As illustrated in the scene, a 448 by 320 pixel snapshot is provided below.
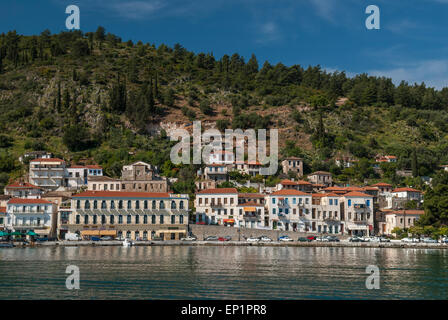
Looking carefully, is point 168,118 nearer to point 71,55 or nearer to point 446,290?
point 71,55

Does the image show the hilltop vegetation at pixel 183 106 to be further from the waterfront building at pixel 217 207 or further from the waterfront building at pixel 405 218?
the waterfront building at pixel 405 218

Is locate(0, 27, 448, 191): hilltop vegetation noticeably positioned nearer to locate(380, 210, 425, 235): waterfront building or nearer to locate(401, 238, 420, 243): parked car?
locate(380, 210, 425, 235): waterfront building

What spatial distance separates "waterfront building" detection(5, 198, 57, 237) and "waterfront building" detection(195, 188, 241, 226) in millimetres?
19883

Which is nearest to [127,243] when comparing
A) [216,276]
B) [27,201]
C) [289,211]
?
[27,201]

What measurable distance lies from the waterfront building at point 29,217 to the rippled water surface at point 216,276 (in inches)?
692

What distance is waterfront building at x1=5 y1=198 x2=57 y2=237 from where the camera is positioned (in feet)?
220

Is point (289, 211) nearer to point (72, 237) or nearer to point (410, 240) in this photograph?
point (410, 240)

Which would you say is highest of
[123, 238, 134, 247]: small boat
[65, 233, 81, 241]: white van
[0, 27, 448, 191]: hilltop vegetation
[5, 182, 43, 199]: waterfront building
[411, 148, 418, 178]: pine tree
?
[0, 27, 448, 191]: hilltop vegetation

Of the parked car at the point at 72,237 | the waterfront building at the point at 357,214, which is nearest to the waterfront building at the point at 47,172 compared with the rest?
the parked car at the point at 72,237

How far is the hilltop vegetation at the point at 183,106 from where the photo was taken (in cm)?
10475

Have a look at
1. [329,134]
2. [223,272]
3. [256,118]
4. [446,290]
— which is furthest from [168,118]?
[446,290]

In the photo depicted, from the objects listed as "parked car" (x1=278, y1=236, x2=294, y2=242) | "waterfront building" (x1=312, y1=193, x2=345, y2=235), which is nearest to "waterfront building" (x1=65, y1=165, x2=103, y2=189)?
"parked car" (x1=278, y1=236, x2=294, y2=242)

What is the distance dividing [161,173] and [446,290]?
2669 inches

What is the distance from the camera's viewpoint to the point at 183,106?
133 metres
